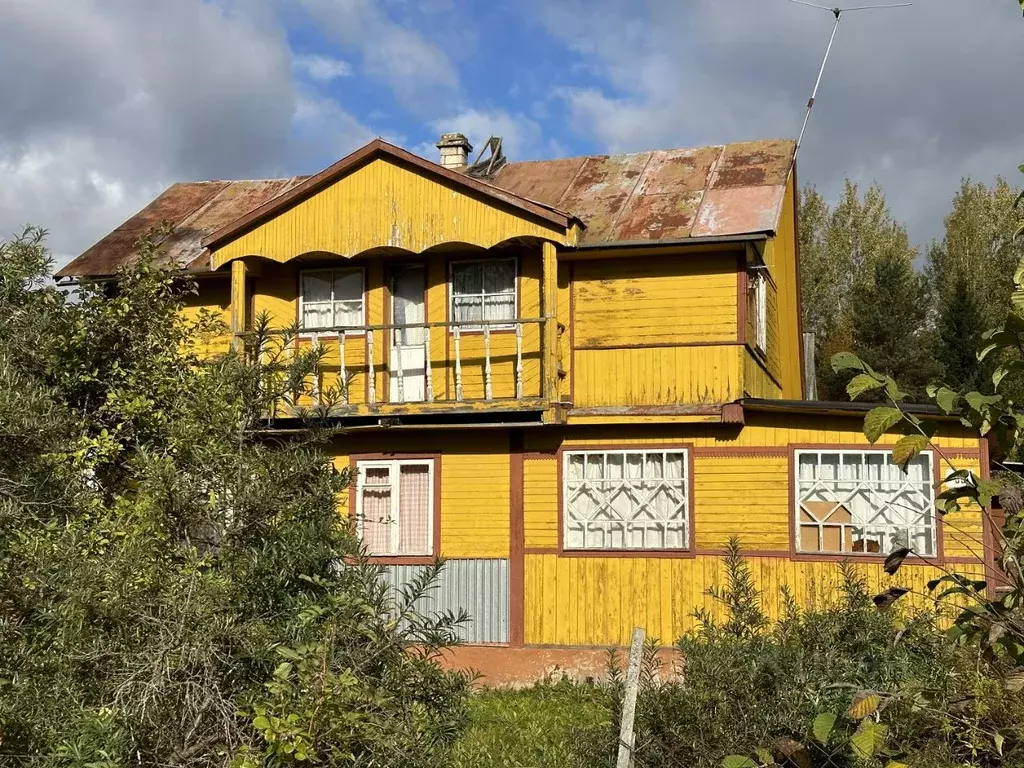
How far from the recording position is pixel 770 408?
14820 millimetres

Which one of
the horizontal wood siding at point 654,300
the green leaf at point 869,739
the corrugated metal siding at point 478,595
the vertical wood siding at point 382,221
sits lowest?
the corrugated metal siding at point 478,595

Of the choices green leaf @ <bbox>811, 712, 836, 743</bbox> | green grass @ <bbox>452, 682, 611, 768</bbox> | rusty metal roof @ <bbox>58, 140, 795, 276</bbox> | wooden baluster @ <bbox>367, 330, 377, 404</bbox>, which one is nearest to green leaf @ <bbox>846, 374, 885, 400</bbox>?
green leaf @ <bbox>811, 712, 836, 743</bbox>

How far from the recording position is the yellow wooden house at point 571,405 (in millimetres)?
14758

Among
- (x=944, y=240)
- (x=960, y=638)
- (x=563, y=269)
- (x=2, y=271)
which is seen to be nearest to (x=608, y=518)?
(x=563, y=269)

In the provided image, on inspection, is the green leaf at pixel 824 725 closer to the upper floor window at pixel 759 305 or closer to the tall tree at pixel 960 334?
the upper floor window at pixel 759 305

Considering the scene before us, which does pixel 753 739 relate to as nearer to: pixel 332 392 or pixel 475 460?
pixel 332 392

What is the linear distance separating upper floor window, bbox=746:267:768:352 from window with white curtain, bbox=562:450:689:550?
275 cm

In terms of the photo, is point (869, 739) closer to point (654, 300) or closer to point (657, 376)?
point (657, 376)

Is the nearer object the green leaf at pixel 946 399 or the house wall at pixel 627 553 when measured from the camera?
the green leaf at pixel 946 399

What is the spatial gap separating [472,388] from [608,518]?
104 inches

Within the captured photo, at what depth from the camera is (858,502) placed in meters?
14.6

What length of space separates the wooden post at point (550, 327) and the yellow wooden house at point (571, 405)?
0.10ft

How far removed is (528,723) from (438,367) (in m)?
5.71

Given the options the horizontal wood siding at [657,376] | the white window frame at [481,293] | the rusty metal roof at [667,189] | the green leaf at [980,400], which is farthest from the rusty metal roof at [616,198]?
the green leaf at [980,400]
